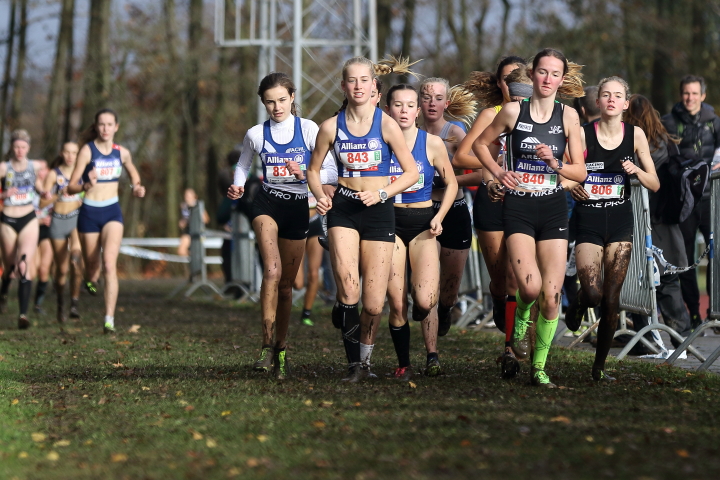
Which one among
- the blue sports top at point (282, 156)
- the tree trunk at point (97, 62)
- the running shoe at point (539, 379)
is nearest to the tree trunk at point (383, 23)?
the tree trunk at point (97, 62)

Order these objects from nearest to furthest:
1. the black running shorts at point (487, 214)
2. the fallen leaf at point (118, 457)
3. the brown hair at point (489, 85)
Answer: the fallen leaf at point (118, 457)
the black running shorts at point (487, 214)
the brown hair at point (489, 85)

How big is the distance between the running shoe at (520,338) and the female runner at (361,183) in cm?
99

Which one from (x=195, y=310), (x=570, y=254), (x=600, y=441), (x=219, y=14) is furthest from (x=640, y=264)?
(x=219, y=14)

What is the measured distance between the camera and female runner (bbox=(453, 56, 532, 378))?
8.13 meters

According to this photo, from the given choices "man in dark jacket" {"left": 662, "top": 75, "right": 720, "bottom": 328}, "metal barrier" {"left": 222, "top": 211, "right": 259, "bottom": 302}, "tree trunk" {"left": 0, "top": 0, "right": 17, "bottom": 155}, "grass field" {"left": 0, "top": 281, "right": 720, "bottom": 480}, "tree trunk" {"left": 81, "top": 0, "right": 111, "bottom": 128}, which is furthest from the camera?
"tree trunk" {"left": 0, "top": 0, "right": 17, "bottom": 155}

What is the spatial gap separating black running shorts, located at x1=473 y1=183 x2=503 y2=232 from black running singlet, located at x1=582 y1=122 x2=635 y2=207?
0.93 meters

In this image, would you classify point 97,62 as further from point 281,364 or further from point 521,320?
point 521,320

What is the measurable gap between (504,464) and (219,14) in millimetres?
20657

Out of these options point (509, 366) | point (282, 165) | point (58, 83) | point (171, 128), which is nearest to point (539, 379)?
point (509, 366)

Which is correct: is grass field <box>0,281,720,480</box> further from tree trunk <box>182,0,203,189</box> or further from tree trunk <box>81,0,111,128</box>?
tree trunk <box>182,0,203,189</box>

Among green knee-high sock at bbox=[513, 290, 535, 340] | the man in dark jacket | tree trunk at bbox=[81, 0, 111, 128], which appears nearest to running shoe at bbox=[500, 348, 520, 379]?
green knee-high sock at bbox=[513, 290, 535, 340]

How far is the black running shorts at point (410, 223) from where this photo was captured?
7969mm

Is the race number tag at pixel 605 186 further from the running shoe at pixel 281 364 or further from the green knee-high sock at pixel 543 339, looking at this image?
the running shoe at pixel 281 364

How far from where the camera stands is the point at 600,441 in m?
5.36
